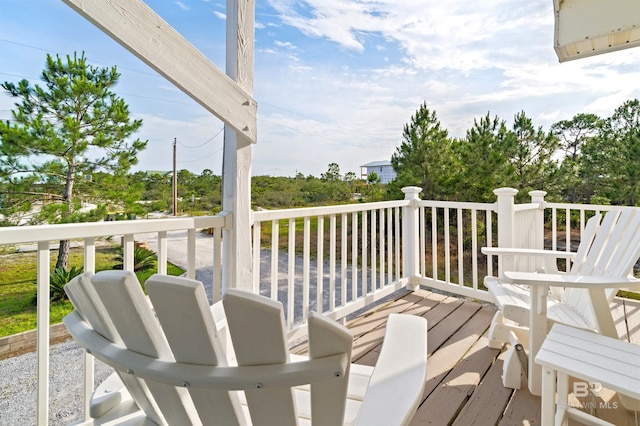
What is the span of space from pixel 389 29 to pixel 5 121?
19.0 feet

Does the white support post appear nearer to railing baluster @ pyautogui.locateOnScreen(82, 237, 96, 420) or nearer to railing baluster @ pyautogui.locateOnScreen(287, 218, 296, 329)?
railing baluster @ pyautogui.locateOnScreen(287, 218, 296, 329)

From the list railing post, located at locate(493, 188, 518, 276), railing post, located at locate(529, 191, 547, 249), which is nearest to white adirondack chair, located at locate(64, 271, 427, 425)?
railing post, located at locate(493, 188, 518, 276)

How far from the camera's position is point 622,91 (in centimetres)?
646

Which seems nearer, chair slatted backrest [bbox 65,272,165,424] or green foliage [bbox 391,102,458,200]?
chair slatted backrest [bbox 65,272,165,424]

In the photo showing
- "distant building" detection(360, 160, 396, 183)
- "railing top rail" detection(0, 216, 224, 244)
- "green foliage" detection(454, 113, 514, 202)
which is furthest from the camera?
"distant building" detection(360, 160, 396, 183)

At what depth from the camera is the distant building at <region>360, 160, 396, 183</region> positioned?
22.7 feet

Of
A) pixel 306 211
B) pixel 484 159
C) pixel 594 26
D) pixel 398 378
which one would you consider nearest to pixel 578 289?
pixel 306 211

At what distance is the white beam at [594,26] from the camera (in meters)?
2.47

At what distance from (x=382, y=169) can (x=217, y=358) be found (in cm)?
696

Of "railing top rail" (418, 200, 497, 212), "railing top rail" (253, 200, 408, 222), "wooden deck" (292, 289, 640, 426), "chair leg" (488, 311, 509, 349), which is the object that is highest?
"railing top rail" (418, 200, 497, 212)

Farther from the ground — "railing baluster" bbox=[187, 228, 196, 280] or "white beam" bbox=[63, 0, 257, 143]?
"white beam" bbox=[63, 0, 257, 143]

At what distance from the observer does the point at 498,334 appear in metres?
2.36

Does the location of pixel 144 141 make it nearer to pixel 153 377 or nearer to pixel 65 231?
pixel 65 231

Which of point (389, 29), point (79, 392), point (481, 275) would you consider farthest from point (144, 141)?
point (481, 275)
